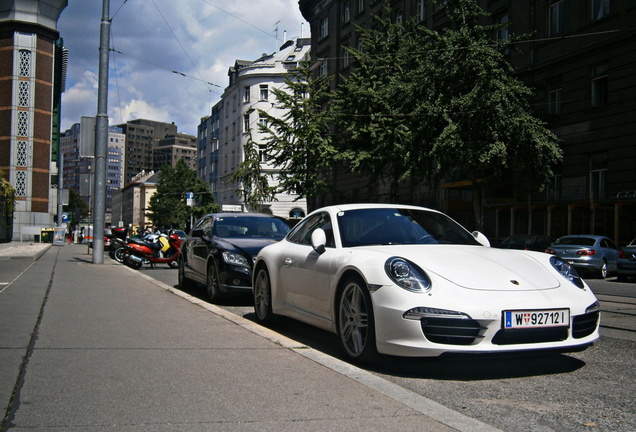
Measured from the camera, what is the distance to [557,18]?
27469 mm

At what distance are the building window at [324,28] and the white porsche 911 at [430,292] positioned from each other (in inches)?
1773

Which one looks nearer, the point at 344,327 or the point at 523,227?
the point at 344,327

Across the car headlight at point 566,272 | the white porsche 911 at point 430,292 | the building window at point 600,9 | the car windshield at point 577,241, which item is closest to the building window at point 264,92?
the building window at point 600,9

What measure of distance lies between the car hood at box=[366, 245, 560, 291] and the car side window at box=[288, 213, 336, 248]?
859 mm

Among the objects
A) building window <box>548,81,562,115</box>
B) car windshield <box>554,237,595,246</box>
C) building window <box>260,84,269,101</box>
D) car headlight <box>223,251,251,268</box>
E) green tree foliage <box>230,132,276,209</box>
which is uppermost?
building window <box>260,84,269,101</box>

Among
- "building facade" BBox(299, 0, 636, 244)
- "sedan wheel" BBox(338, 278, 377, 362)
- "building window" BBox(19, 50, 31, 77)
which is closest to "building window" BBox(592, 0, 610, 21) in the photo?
"building facade" BBox(299, 0, 636, 244)

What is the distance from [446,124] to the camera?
22.3m

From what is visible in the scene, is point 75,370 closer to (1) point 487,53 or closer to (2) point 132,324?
(2) point 132,324

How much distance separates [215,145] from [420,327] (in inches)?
3280

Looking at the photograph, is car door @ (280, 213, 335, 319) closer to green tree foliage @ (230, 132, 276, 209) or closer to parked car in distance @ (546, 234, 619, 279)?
parked car in distance @ (546, 234, 619, 279)

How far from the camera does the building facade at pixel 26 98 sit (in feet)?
201

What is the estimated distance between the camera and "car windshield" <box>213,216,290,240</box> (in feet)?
34.6

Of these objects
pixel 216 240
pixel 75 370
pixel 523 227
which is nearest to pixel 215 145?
pixel 523 227

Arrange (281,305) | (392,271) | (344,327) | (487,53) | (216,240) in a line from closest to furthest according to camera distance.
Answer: (392,271) < (344,327) < (281,305) < (216,240) < (487,53)
